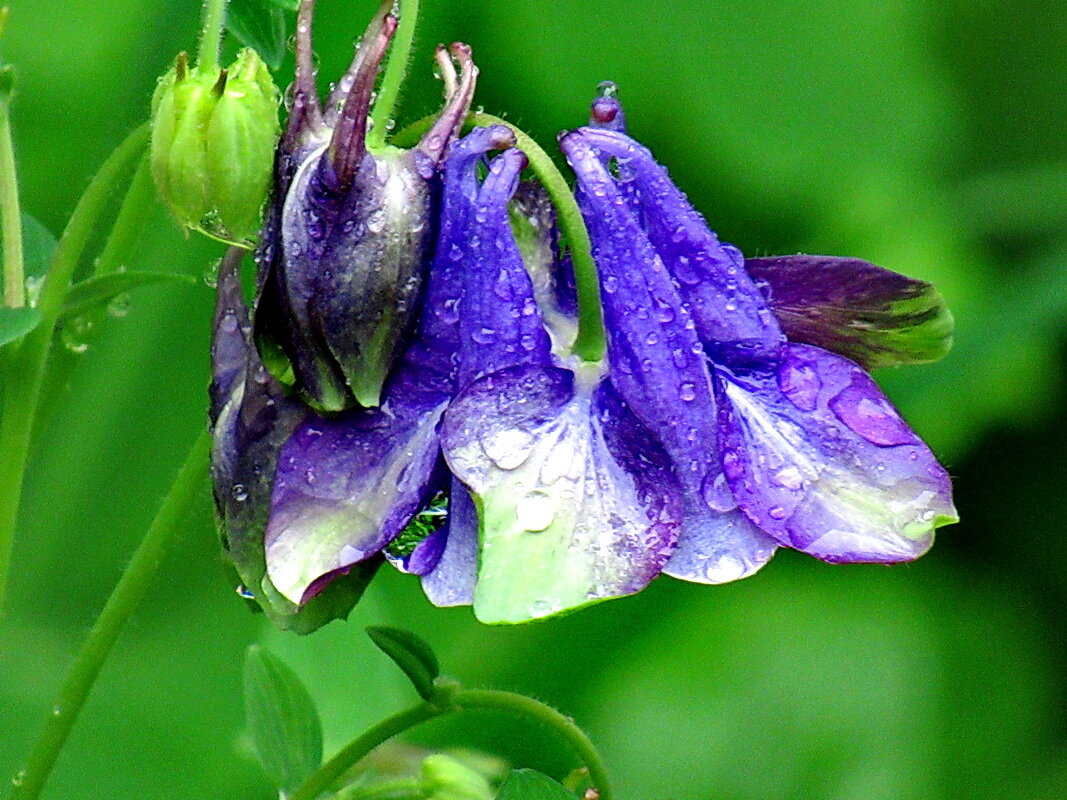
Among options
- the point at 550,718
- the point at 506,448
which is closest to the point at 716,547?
the point at 506,448

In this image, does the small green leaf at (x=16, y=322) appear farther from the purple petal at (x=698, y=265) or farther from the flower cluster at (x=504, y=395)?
the purple petal at (x=698, y=265)

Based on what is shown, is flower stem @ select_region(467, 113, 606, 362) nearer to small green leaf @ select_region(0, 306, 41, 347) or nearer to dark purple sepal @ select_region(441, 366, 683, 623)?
dark purple sepal @ select_region(441, 366, 683, 623)

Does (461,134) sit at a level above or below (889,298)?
above

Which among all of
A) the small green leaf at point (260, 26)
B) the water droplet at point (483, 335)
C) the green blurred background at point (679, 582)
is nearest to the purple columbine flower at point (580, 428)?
the water droplet at point (483, 335)

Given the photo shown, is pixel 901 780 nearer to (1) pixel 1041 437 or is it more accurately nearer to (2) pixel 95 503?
(1) pixel 1041 437

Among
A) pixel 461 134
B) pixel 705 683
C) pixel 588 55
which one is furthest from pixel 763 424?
pixel 588 55

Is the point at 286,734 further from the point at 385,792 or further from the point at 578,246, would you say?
the point at 578,246
